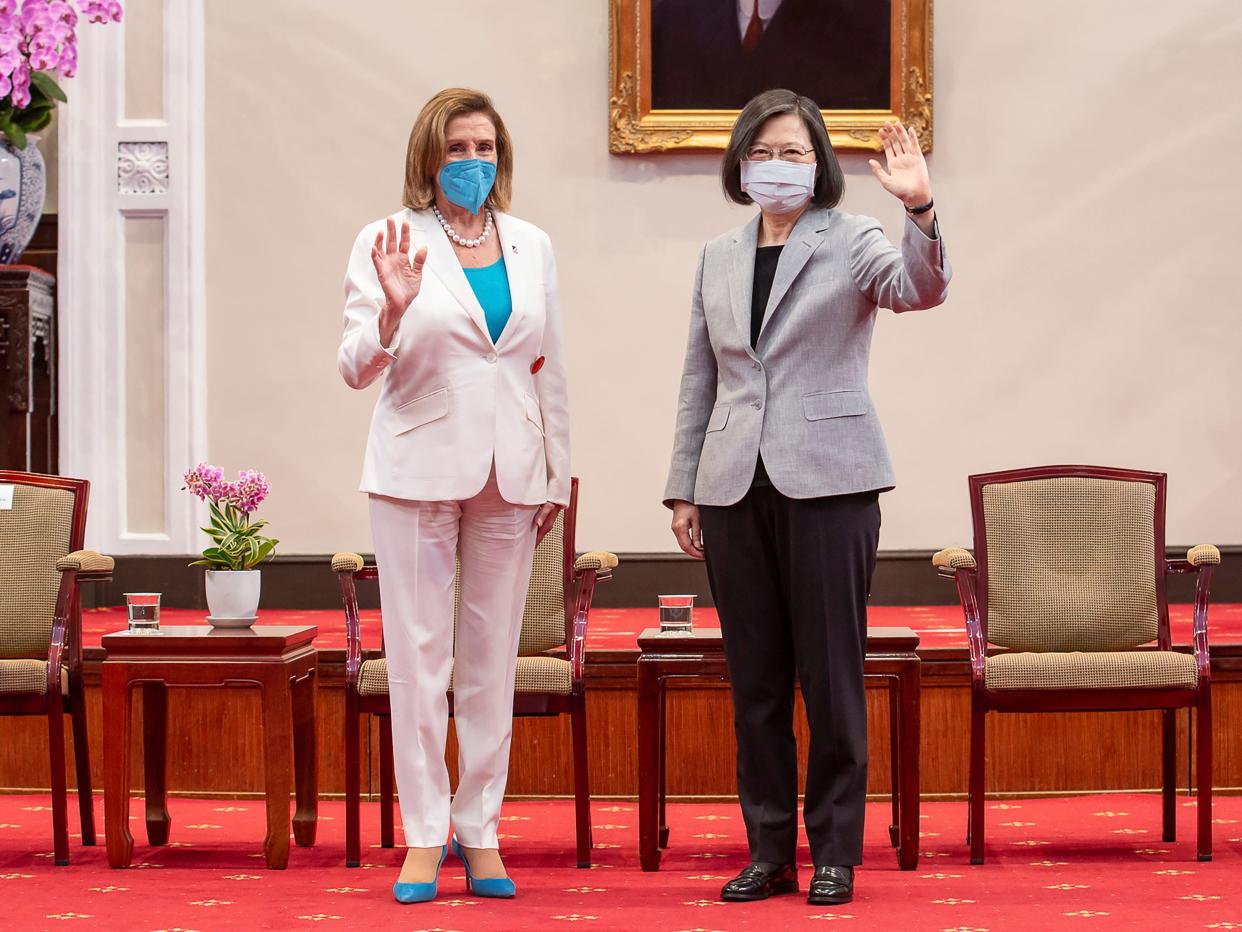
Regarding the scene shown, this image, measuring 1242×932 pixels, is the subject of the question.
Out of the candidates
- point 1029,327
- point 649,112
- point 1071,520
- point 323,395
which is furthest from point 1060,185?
point 323,395

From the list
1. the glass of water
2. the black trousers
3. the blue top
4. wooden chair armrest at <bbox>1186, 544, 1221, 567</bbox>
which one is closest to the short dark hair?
the blue top

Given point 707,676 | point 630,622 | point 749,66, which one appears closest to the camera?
point 707,676

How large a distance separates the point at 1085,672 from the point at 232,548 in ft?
5.96

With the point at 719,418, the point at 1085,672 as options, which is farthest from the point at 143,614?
the point at 1085,672

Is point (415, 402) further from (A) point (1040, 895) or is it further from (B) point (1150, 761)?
(B) point (1150, 761)

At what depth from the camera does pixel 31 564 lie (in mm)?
3209

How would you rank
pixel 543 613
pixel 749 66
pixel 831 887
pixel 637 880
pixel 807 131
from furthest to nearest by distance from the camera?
pixel 749 66 < pixel 543 613 < pixel 637 880 < pixel 807 131 < pixel 831 887

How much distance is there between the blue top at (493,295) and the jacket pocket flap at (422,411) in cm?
14

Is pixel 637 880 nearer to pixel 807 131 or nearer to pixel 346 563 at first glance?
pixel 346 563

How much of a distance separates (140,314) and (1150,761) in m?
3.71

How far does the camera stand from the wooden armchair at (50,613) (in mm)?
2998

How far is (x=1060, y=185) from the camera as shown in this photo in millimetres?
5242

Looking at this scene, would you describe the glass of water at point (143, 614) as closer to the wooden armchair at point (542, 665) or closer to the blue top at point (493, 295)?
the wooden armchair at point (542, 665)

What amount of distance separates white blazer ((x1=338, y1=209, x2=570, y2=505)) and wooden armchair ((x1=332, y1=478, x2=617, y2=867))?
470 mm
